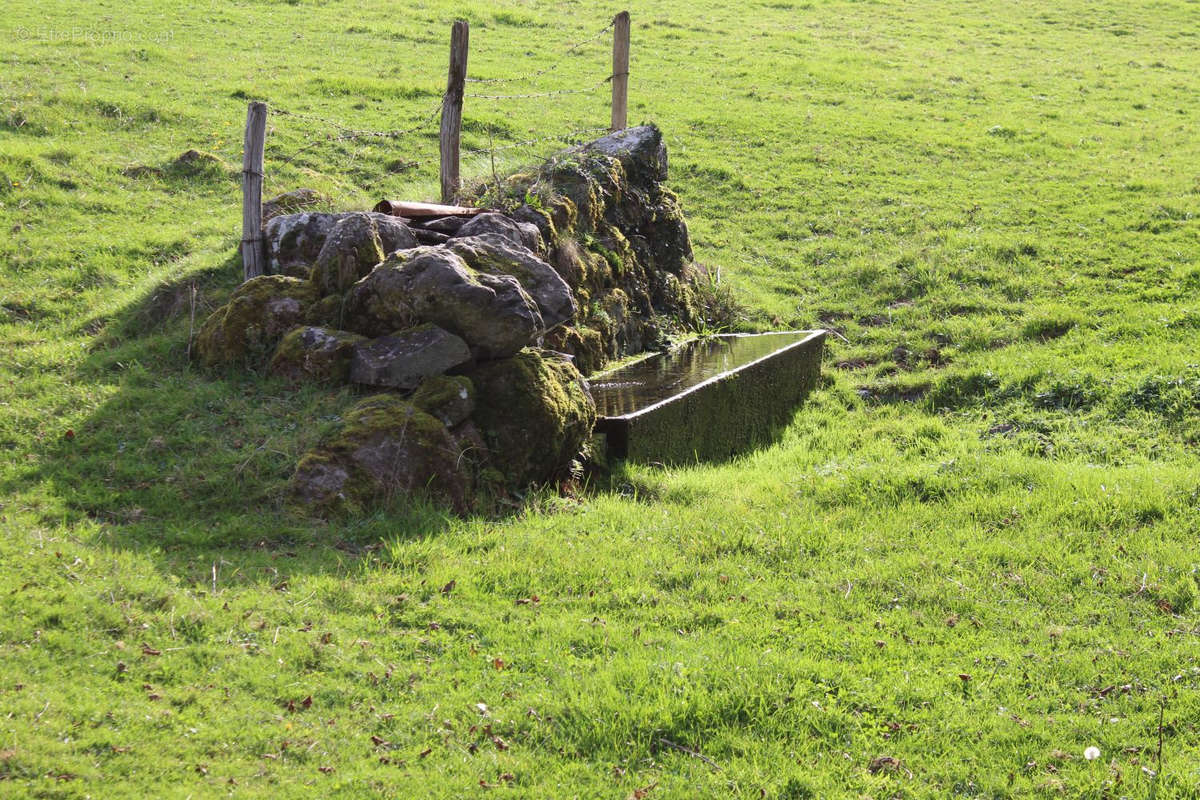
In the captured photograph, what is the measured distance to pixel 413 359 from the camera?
9.45 m

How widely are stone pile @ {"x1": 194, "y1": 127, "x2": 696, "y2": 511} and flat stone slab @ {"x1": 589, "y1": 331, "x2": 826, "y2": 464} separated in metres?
0.73

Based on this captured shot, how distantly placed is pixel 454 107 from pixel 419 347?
177 inches

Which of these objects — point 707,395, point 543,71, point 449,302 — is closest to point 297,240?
point 449,302

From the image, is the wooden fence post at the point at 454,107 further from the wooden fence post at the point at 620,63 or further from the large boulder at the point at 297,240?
the wooden fence post at the point at 620,63

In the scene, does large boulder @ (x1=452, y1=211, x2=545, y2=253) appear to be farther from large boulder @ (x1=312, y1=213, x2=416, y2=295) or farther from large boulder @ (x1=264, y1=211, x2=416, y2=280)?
large boulder @ (x1=312, y1=213, x2=416, y2=295)

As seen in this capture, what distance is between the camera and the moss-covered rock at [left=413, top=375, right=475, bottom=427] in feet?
30.1

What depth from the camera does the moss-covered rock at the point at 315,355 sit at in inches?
384

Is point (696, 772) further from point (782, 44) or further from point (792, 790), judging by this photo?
point (782, 44)

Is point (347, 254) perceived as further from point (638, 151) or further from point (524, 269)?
point (638, 151)

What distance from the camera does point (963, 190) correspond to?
21.7 m

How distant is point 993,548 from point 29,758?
712cm

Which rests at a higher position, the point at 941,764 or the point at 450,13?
the point at 450,13

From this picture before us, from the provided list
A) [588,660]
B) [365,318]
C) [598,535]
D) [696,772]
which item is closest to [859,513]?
[598,535]

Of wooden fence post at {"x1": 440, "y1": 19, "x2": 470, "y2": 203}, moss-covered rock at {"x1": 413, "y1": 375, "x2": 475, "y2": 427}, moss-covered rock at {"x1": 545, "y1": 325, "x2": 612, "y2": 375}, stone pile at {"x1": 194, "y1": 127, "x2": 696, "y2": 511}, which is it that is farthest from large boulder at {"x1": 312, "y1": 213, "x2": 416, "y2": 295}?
wooden fence post at {"x1": 440, "y1": 19, "x2": 470, "y2": 203}
